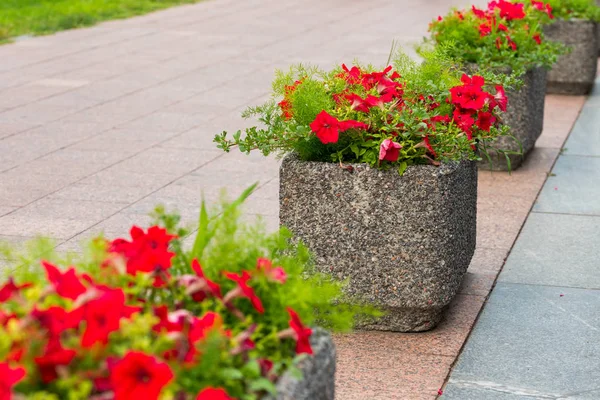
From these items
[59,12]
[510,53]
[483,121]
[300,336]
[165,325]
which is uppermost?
[165,325]

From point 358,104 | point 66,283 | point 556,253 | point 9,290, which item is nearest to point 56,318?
point 66,283

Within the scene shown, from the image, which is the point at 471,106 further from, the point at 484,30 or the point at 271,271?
the point at 484,30

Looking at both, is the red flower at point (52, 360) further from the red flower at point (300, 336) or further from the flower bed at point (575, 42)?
the flower bed at point (575, 42)

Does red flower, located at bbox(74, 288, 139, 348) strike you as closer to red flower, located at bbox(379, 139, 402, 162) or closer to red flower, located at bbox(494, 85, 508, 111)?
red flower, located at bbox(379, 139, 402, 162)

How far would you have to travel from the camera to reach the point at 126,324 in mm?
2113

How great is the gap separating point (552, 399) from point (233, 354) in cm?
209

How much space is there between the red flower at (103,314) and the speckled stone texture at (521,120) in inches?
218

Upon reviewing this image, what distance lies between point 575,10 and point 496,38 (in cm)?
370

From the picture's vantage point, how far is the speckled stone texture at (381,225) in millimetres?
4332

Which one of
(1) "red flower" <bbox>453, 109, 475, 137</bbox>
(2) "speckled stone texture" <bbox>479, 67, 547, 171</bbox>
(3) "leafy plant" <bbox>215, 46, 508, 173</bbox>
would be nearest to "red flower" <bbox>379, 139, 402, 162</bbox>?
(3) "leafy plant" <bbox>215, 46, 508, 173</bbox>

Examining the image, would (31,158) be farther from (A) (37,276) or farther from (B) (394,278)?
(A) (37,276)

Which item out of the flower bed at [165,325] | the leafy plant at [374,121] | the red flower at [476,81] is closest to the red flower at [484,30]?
the red flower at [476,81]

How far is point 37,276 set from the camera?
250cm

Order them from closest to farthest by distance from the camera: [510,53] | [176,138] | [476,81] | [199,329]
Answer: [199,329]
[476,81]
[510,53]
[176,138]
